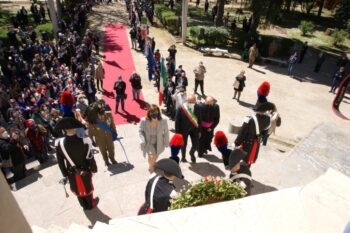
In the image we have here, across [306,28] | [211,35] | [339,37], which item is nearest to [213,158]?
[211,35]

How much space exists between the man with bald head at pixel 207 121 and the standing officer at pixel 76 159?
3.02 meters

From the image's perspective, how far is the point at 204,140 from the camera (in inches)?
317

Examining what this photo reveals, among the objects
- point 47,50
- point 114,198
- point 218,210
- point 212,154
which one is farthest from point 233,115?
point 47,50

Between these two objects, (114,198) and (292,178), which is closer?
(114,198)

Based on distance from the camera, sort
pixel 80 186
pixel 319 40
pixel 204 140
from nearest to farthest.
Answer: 1. pixel 80 186
2. pixel 204 140
3. pixel 319 40

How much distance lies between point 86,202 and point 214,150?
3.96 meters

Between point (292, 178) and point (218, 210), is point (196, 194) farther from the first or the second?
point (292, 178)

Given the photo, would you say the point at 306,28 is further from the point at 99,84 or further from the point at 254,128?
the point at 254,128

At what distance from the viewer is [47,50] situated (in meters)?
15.0

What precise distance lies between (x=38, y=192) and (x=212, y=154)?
14.8 feet

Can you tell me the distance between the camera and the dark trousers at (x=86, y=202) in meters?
6.19

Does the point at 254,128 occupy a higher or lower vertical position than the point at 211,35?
higher

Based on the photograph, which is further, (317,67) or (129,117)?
(317,67)

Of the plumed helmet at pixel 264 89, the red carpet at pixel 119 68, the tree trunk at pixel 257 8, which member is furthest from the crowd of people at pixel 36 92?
the tree trunk at pixel 257 8
